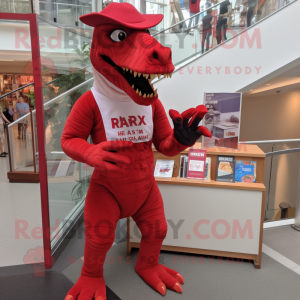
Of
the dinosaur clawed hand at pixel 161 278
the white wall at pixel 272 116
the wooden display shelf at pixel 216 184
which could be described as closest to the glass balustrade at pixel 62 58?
the wooden display shelf at pixel 216 184

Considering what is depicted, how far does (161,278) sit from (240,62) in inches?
125

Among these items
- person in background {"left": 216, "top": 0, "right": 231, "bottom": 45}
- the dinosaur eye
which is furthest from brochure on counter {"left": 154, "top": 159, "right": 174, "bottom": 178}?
person in background {"left": 216, "top": 0, "right": 231, "bottom": 45}

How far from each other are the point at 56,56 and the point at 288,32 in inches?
123

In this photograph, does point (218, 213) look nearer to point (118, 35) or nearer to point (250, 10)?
point (118, 35)

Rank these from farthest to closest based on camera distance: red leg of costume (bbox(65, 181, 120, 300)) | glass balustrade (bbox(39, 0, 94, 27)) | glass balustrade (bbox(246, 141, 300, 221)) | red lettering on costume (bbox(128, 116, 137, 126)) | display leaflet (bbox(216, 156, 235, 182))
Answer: glass balustrade (bbox(246, 141, 300, 221)) < glass balustrade (bbox(39, 0, 94, 27)) < display leaflet (bbox(216, 156, 235, 182)) < red leg of costume (bbox(65, 181, 120, 300)) < red lettering on costume (bbox(128, 116, 137, 126))

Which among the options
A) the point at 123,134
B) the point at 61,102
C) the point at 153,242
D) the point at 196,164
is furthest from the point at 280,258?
the point at 61,102

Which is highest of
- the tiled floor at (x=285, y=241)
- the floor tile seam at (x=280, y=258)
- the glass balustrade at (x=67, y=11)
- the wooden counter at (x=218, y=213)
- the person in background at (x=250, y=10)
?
the person in background at (x=250, y=10)

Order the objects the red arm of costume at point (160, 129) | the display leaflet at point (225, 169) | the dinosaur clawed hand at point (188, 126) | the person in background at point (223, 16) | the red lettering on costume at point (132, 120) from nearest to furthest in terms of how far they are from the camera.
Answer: the dinosaur clawed hand at point (188, 126) < the red lettering on costume at point (132, 120) < the red arm of costume at point (160, 129) < the display leaflet at point (225, 169) < the person in background at point (223, 16)

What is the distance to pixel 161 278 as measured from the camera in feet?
7.44

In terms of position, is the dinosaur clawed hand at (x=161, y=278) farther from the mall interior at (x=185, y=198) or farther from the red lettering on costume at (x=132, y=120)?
the red lettering on costume at (x=132, y=120)

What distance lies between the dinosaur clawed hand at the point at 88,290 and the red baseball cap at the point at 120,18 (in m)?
1.65

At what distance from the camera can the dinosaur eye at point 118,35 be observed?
166 centimetres

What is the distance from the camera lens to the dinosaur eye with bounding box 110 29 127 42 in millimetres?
1658

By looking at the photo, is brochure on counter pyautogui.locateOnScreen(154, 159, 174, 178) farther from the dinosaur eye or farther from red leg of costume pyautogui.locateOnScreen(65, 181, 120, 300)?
the dinosaur eye
